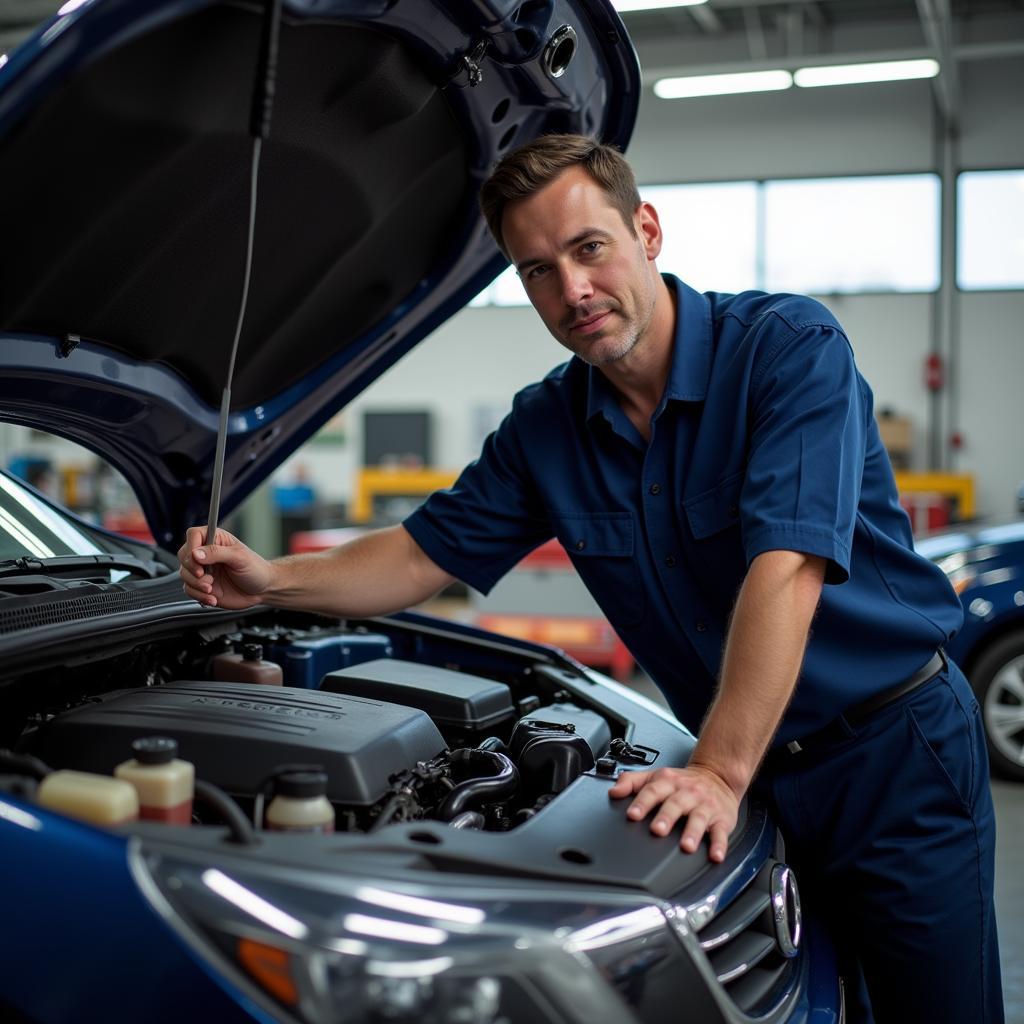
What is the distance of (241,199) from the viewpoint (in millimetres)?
1555

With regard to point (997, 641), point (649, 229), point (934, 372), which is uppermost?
point (934, 372)

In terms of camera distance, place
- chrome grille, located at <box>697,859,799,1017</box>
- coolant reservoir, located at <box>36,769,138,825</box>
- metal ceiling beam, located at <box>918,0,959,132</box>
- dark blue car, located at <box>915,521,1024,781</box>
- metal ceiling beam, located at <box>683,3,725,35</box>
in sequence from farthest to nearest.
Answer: metal ceiling beam, located at <box>683,3,725,35</box> → metal ceiling beam, located at <box>918,0,959,132</box> → dark blue car, located at <box>915,521,1024,781</box> → chrome grille, located at <box>697,859,799,1017</box> → coolant reservoir, located at <box>36,769,138,825</box>

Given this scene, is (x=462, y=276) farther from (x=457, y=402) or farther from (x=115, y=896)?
(x=457, y=402)

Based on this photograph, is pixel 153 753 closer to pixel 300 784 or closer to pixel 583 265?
pixel 300 784

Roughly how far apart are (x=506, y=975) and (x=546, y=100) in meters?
1.30

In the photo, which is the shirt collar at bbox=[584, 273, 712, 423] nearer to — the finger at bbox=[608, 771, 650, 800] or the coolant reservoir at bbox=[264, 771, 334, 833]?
the finger at bbox=[608, 771, 650, 800]

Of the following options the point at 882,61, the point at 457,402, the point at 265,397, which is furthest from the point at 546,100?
the point at 457,402

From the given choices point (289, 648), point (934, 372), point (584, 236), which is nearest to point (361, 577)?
point (289, 648)

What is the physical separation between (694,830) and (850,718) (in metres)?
0.46

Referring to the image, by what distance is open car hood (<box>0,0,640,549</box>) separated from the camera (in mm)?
1238

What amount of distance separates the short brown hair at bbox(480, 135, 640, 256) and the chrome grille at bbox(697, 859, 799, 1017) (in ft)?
3.07

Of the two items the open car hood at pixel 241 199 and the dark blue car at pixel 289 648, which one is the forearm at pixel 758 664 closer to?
the dark blue car at pixel 289 648

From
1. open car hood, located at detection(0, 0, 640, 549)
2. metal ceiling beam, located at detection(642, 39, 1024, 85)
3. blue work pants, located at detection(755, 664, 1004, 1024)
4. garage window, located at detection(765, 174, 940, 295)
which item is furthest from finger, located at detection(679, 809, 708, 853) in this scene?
garage window, located at detection(765, 174, 940, 295)

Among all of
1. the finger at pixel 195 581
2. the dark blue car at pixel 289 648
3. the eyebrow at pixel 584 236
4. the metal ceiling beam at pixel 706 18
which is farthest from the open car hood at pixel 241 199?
the metal ceiling beam at pixel 706 18
